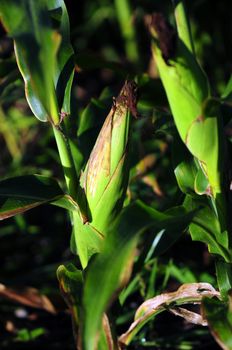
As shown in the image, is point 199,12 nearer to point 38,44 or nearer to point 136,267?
point 136,267

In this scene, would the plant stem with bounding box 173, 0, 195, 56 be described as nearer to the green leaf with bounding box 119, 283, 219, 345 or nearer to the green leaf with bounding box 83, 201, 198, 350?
the green leaf with bounding box 83, 201, 198, 350

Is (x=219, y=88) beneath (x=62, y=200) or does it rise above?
beneath

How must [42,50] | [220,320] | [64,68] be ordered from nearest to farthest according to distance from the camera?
[42,50], [220,320], [64,68]

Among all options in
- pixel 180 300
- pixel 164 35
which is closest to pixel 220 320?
pixel 180 300

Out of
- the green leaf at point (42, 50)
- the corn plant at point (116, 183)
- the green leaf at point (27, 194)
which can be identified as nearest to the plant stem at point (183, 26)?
the corn plant at point (116, 183)

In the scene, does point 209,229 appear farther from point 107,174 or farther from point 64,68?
point 64,68

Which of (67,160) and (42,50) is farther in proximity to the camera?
(67,160)

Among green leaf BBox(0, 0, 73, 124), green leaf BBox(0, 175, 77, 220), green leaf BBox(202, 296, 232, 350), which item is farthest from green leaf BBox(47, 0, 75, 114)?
green leaf BBox(202, 296, 232, 350)

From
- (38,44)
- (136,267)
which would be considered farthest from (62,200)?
(38,44)
